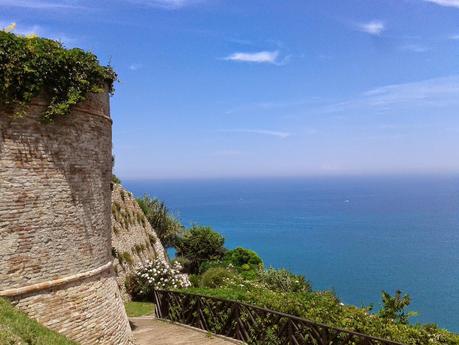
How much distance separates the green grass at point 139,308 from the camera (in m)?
17.0

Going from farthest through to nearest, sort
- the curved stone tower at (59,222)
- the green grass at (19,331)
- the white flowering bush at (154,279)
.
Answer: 1. the white flowering bush at (154,279)
2. the curved stone tower at (59,222)
3. the green grass at (19,331)

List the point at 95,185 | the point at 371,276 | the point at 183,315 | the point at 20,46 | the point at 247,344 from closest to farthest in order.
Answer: the point at 20,46, the point at 95,185, the point at 247,344, the point at 183,315, the point at 371,276

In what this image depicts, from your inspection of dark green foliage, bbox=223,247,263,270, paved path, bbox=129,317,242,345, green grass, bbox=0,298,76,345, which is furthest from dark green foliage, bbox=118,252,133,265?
dark green foliage, bbox=223,247,263,270

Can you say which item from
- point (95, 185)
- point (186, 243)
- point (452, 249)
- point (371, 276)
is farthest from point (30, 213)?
point (452, 249)

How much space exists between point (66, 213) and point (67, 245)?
70cm

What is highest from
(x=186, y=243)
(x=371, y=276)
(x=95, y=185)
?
(x=95, y=185)

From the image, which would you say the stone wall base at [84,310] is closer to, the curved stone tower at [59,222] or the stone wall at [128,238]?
the curved stone tower at [59,222]

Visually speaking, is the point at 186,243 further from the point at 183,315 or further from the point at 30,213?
the point at 30,213

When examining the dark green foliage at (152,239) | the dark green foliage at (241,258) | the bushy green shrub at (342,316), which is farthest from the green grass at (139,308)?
the dark green foliage at (241,258)

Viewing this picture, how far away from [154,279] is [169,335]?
637 cm

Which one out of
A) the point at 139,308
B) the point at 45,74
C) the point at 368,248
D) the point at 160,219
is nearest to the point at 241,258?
the point at 160,219

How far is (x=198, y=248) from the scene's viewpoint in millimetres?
34219

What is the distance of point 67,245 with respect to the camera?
29.1 feet

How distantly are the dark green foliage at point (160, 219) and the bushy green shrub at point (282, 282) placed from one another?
1137 centimetres
